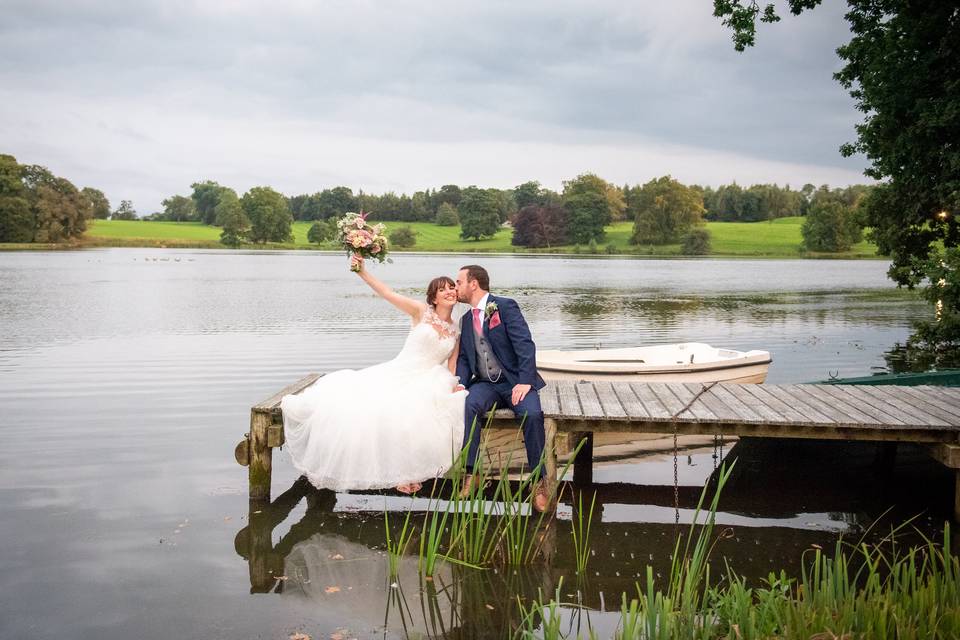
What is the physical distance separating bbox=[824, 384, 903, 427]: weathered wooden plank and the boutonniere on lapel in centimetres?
349

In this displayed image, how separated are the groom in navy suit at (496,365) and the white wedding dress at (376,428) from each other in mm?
185

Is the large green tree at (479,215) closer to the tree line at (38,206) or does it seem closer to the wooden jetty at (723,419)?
the tree line at (38,206)

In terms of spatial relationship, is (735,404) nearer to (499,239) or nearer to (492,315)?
→ (492,315)

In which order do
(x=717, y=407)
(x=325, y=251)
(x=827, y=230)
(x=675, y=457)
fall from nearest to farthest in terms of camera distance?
1. (x=675, y=457)
2. (x=717, y=407)
3. (x=827, y=230)
4. (x=325, y=251)

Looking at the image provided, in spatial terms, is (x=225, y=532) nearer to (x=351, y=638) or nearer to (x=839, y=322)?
(x=351, y=638)

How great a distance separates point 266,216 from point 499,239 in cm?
3600

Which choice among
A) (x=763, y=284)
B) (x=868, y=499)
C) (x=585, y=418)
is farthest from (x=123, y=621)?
(x=763, y=284)

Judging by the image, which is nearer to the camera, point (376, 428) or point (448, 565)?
point (448, 565)

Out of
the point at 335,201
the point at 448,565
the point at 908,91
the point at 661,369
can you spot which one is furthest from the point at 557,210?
the point at 448,565

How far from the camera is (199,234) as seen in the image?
12075cm

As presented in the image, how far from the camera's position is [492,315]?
7.07 metres

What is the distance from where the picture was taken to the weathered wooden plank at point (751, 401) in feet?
23.6

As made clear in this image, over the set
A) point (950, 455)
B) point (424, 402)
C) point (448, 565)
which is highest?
point (424, 402)

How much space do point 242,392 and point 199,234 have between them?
115 m
